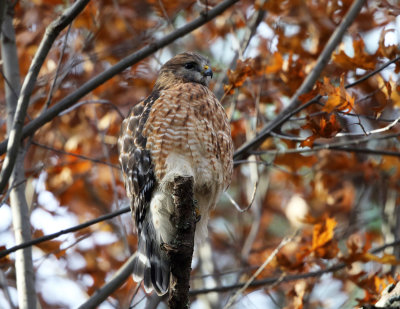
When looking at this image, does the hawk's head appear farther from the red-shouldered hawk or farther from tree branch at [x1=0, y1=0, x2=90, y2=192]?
tree branch at [x1=0, y1=0, x2=90, y2=192]

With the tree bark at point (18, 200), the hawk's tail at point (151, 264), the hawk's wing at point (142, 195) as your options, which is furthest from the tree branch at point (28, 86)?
the hawk's tail at point (151, 264)

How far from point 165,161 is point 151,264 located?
0.71m

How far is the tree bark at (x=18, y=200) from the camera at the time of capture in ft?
12.5

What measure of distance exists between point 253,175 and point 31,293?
223 cm

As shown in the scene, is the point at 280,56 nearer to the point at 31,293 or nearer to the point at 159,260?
the point at 159,260

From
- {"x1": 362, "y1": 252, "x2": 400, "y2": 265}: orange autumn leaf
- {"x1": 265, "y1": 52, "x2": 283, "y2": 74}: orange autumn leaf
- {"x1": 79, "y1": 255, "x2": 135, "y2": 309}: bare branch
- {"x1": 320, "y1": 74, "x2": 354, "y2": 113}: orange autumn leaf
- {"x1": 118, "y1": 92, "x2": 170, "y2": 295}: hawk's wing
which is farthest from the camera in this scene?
{"x1": 265, "y1": 52, "x2": 283, "y2": 74}: orange autumn leaf

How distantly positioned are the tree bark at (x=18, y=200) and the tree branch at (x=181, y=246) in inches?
41.6

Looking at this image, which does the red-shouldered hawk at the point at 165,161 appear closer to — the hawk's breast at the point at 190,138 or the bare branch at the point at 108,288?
the hawk's breast at the point at 190,138

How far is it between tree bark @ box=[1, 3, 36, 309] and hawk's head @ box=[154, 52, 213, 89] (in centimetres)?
119

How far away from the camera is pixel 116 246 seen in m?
6.61

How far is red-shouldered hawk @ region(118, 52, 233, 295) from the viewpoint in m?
3.98

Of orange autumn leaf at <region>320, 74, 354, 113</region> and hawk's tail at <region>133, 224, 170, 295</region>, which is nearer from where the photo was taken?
orange autumn leaf at <region>320, 74, 354, 113</region>

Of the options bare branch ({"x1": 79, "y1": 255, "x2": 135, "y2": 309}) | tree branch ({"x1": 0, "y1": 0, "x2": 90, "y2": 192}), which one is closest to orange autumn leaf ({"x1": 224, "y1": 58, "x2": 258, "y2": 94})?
tree branch ({"x1": 0, "y1": 0, "x2": 90, "y2": 192})

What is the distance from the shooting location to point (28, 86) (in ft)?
11.3
